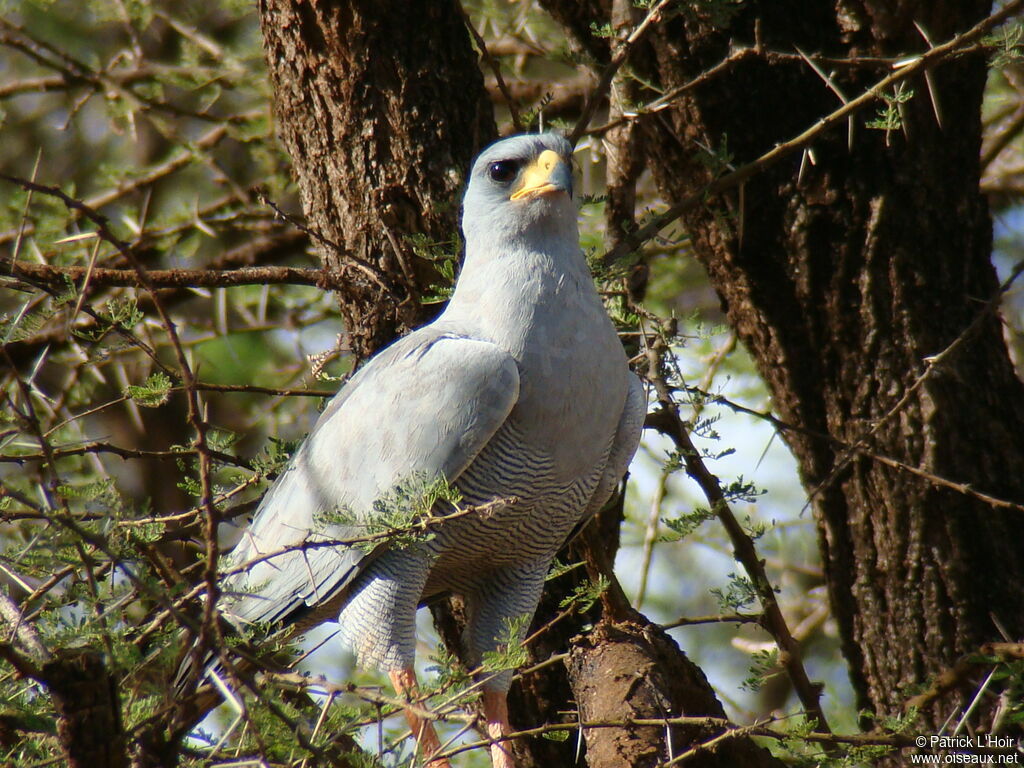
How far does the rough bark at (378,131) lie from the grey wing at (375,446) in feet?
1.84

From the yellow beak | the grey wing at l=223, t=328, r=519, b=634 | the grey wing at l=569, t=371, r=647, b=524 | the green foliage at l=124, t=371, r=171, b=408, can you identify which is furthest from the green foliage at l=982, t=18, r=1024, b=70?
the green foliage at l=124, t=371, r=171, b=408

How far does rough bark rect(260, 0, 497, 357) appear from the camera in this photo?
4.00 m

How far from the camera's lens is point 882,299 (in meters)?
4.20

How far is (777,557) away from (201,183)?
4660 mm

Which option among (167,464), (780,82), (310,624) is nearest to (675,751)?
(310,624)

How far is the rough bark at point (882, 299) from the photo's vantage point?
4.10 m

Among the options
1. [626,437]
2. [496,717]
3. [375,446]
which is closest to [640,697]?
[496,717]

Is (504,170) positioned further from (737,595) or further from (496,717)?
(496,717)

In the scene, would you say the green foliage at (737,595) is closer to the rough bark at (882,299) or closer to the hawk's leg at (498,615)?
the hawk's leg at (498,615)

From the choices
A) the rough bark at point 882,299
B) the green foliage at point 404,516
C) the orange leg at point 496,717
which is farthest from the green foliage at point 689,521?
the rough bark at point 882,299

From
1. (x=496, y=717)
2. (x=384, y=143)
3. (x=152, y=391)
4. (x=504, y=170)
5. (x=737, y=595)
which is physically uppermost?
(x=384, y=143)

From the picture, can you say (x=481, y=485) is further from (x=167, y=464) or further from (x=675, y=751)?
(x=167, y=464)

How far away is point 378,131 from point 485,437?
1.45 metres

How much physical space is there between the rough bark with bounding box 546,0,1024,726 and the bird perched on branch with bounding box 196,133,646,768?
2.97ft
